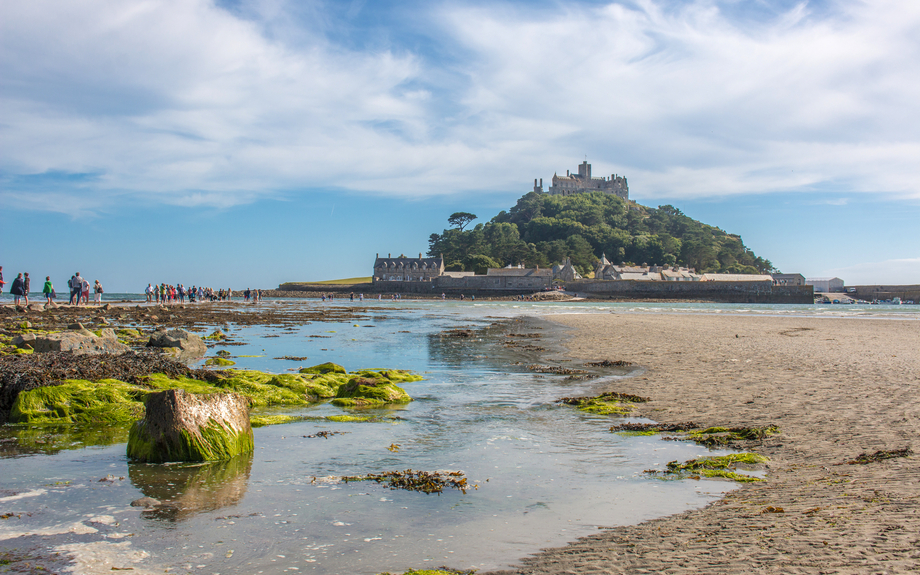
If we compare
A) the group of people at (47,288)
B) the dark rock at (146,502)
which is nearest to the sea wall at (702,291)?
the group of people at (47,288)

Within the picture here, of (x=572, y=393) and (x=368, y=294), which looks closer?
(x=572, y=393)

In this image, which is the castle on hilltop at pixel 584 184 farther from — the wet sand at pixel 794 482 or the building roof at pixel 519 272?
the wet sand at pixel 794 482

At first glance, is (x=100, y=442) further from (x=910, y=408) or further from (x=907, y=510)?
(x=910, y=408)

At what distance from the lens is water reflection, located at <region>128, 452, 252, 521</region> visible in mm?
4934

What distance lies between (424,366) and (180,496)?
996 cm

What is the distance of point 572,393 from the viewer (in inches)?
424

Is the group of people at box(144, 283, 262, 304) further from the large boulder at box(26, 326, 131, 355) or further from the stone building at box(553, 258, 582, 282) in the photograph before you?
the stone building at box(553, 258, 582, 282)

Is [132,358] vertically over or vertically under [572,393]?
over

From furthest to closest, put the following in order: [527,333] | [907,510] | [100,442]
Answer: [527,333] → [100,442] → [907,510]

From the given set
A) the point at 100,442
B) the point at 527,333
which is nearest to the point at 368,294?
the point at 527,333

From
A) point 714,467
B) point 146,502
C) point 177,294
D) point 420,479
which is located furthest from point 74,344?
point 177,294

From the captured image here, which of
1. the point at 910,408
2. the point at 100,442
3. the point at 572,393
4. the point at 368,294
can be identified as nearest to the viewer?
the point at 100,442

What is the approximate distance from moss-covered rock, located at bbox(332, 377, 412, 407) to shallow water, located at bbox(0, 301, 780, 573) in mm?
1076

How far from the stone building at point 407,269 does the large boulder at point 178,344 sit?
104 metres
